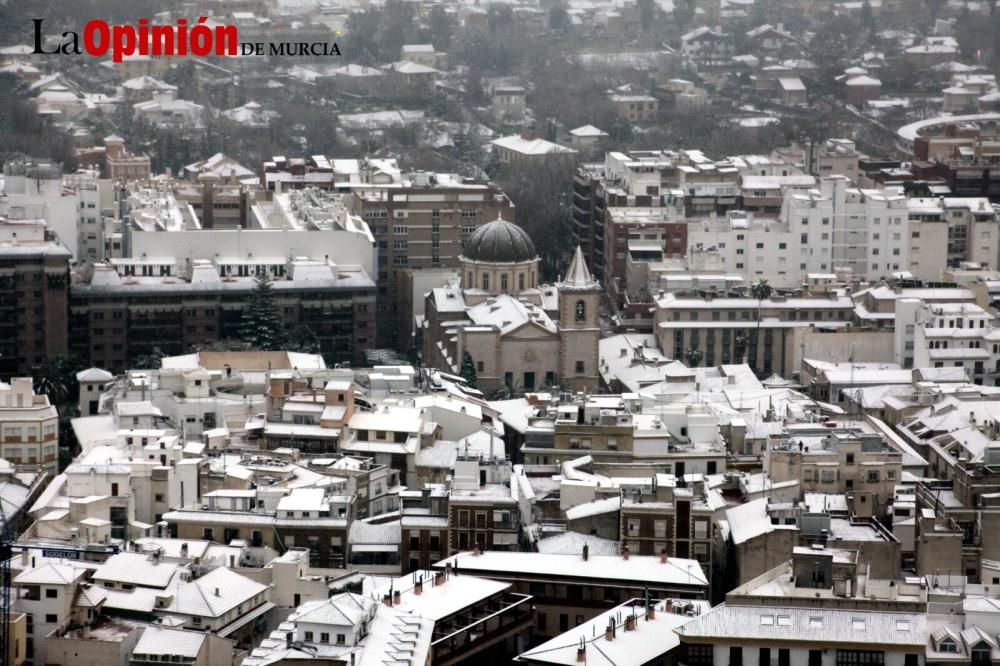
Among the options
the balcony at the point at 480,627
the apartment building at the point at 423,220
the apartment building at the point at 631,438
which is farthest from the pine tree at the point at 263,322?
the balcony at the point at 480,627

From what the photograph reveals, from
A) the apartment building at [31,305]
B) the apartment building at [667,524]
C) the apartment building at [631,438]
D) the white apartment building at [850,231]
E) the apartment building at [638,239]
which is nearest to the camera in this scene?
the apartment building at [667,524]

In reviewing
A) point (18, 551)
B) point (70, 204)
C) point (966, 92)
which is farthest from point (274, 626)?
point (966, 92)

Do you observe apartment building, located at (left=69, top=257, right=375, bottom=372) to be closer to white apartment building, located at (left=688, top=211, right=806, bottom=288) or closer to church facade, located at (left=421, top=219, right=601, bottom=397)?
church facade, located at (left=421, top=219, right=601, bottom=397)

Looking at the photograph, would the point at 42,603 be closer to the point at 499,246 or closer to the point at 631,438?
the point at 631,438

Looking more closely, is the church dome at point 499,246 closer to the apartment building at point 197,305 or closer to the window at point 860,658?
the apartment building at point 197,305

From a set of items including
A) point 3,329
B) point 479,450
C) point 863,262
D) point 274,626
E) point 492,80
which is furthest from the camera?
point 492,80

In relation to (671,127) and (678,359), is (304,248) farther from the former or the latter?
(671,127)

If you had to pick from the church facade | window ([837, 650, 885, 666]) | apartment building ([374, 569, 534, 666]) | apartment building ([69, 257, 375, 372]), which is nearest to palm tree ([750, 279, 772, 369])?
the church facade
